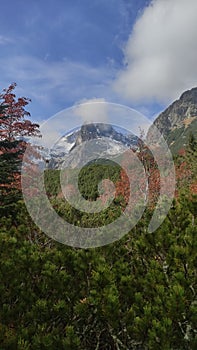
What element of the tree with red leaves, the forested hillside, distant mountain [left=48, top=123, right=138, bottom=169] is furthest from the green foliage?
the tree with red leaves

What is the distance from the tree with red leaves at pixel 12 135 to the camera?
9828mm

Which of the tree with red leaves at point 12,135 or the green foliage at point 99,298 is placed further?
the tree with red leaves at point 12,135

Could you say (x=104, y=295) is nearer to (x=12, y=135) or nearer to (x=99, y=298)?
(x=99, y=298)

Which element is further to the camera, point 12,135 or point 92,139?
point 12,135

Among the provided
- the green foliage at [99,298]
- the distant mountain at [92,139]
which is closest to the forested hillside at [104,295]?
the green foliage at [99,298]

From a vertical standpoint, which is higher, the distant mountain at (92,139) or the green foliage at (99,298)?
the distant mountain at (92,139)

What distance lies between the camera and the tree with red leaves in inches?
387

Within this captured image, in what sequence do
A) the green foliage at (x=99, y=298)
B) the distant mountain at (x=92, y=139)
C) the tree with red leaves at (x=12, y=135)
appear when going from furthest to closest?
the tree with red leaves at (x=12, y=135) → the distant mountain at (x=92, y=139) → the green foliage at (x=99, y=298)

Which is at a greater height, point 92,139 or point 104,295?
point 92,139

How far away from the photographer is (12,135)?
12.1 meters

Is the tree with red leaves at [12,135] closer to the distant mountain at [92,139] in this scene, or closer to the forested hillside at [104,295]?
the distant mountain at [92,139]

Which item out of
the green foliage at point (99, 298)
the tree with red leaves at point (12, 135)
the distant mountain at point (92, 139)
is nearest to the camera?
the green foliage at point (99, 298)

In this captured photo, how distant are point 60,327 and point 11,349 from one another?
23.5 inches

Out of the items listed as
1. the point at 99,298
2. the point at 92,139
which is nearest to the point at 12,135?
the point at 92,139
